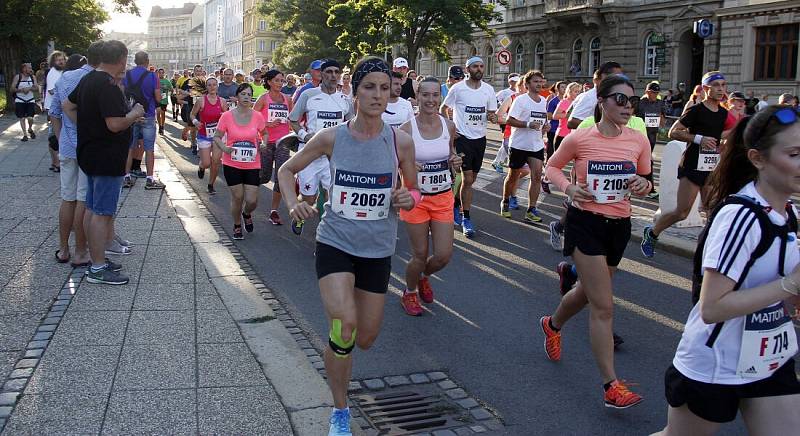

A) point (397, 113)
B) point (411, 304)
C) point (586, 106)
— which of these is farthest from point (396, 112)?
point (411, 304)

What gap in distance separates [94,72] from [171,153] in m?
13.7

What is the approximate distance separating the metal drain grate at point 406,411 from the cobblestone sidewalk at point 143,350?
285 millimetres

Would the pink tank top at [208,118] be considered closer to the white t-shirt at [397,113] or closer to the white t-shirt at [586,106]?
the white t-shirt at [397,113]

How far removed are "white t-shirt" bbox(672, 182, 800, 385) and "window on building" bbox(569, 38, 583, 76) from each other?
43.0m

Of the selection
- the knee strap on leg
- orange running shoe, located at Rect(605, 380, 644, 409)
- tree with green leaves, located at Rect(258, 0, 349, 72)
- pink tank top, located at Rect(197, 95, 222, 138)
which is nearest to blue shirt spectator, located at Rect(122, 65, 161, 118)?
pink tank top, located at Rect(197, 95, 222, 138)

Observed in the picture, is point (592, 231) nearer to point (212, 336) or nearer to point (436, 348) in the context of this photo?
point (436, 348)

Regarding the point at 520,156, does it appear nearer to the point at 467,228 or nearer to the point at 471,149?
the point at 471,149

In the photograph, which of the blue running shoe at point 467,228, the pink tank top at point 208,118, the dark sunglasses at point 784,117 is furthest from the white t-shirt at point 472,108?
the dark sunglasses at point 784,117

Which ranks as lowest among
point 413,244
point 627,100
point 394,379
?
point 394,379

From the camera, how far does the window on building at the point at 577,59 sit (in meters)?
44.6

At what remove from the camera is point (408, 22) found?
38.9 m

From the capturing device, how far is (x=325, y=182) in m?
8.90

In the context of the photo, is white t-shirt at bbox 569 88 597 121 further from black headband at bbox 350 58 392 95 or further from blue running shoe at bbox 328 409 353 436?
blue running shoe at bbox 328 409 353 436

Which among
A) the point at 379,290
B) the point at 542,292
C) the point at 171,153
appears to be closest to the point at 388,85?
the point at 379,290
